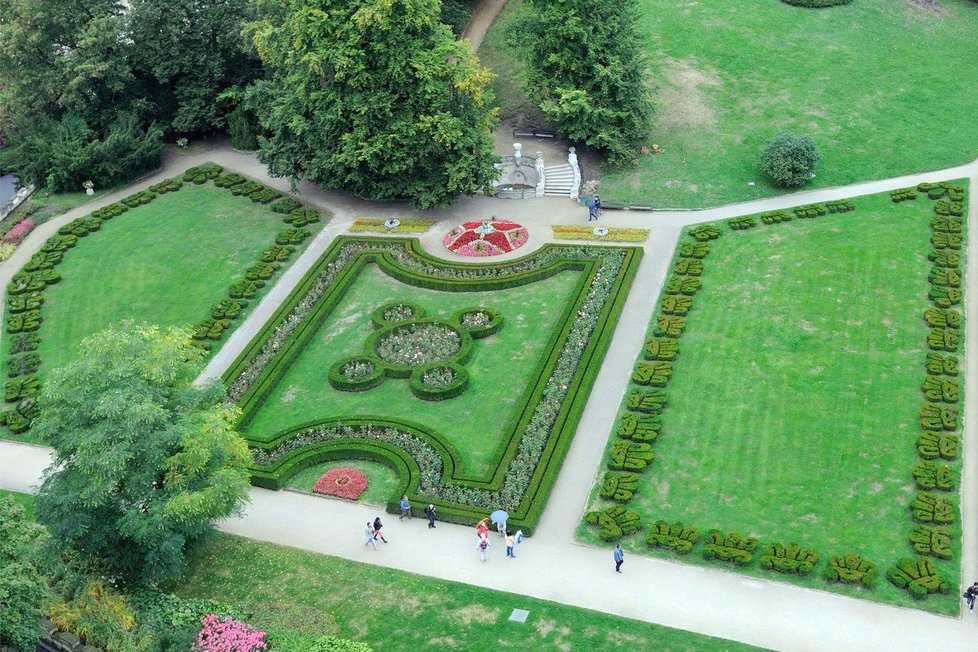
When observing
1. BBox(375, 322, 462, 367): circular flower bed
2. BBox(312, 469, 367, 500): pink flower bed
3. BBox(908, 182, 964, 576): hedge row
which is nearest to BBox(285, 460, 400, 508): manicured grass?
BBox(312, 469, 367, 500): pink flower bed

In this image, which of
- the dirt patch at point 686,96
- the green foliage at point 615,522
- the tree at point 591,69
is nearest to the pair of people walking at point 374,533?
the green foliage at point 615,522

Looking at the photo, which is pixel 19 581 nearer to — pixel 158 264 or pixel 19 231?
pixel 158 264

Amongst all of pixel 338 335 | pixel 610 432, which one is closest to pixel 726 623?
pixel 610 432

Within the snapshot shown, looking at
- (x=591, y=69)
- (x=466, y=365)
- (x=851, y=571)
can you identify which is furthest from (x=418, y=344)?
(x=851, y=571)

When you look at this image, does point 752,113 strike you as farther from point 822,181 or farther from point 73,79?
point 73,79

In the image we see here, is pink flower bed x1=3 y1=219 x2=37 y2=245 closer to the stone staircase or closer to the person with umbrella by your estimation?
the stone staircase

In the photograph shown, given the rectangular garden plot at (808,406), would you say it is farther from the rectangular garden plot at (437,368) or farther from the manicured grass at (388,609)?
the manicured grass at (388,609)
